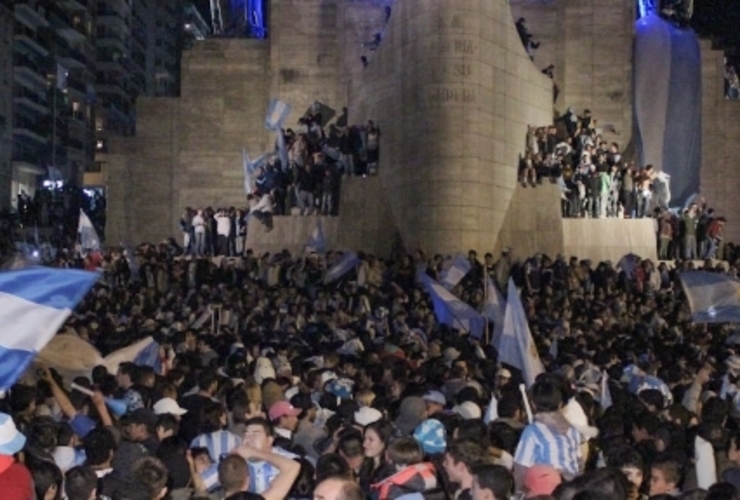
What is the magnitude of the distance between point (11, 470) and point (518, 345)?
17.6 ft

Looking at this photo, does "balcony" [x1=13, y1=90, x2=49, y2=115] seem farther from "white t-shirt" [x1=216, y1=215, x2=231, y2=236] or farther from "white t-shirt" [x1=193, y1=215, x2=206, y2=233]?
"white t-shirt" [x1=216, y1=215, x2=231, y2=236]

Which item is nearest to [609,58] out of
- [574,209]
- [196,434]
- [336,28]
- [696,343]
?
[336,28]

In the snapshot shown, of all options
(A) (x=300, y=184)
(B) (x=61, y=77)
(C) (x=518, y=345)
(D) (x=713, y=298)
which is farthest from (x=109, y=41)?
(C) (x=518, y=345)

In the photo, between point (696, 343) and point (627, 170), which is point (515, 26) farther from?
point (696, 343)

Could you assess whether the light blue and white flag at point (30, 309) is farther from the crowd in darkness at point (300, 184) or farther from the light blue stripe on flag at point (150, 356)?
the crowd in darkness at point (300, 184)

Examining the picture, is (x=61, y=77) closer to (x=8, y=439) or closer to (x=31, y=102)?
(x=31, y=102)

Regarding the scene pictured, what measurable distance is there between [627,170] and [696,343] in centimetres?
1301

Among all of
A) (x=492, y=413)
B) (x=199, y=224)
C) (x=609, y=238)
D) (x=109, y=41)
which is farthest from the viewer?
(x=109, y=41)

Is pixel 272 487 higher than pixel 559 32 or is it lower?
lower

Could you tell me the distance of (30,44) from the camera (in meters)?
71.6

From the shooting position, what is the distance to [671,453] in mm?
6816

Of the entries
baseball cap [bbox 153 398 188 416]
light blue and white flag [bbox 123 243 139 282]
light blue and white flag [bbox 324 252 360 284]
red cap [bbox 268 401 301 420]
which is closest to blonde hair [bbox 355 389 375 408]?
Answer: red cap [bbox 268 401 301 420]

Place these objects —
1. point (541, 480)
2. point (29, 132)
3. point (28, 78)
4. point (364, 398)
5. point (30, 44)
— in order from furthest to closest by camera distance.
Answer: point (29, 132) < point (30, 44) < point (28, 78) < point (364, 398) < point (541, 480)

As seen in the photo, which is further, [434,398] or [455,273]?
[455,273]
